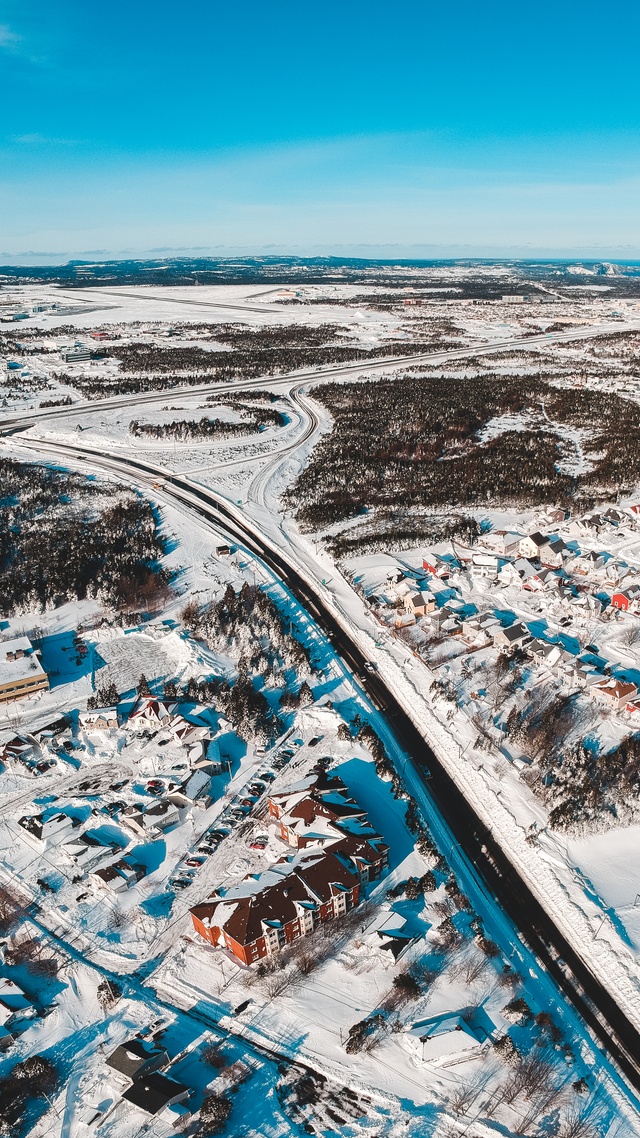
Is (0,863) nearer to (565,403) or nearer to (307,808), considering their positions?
(307,808)

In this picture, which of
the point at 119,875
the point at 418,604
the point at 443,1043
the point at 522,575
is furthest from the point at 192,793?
the point at 522,575

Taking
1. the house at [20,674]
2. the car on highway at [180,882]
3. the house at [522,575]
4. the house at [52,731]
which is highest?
the house at [522,575]

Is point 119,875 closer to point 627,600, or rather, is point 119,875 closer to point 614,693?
point 614,693

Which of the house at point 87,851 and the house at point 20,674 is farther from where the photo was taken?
the house at point 20,674

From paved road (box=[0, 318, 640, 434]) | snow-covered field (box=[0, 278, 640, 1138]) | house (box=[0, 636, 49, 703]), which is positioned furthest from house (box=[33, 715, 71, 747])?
paved road (box=[0, 318, 640, 434])

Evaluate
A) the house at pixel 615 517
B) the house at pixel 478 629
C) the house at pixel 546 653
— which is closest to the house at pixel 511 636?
the house at pixel 478 629

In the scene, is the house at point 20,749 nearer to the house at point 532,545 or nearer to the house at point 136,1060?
the house at point 136,1060

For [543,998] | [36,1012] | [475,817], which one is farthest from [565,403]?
[36,1012]
